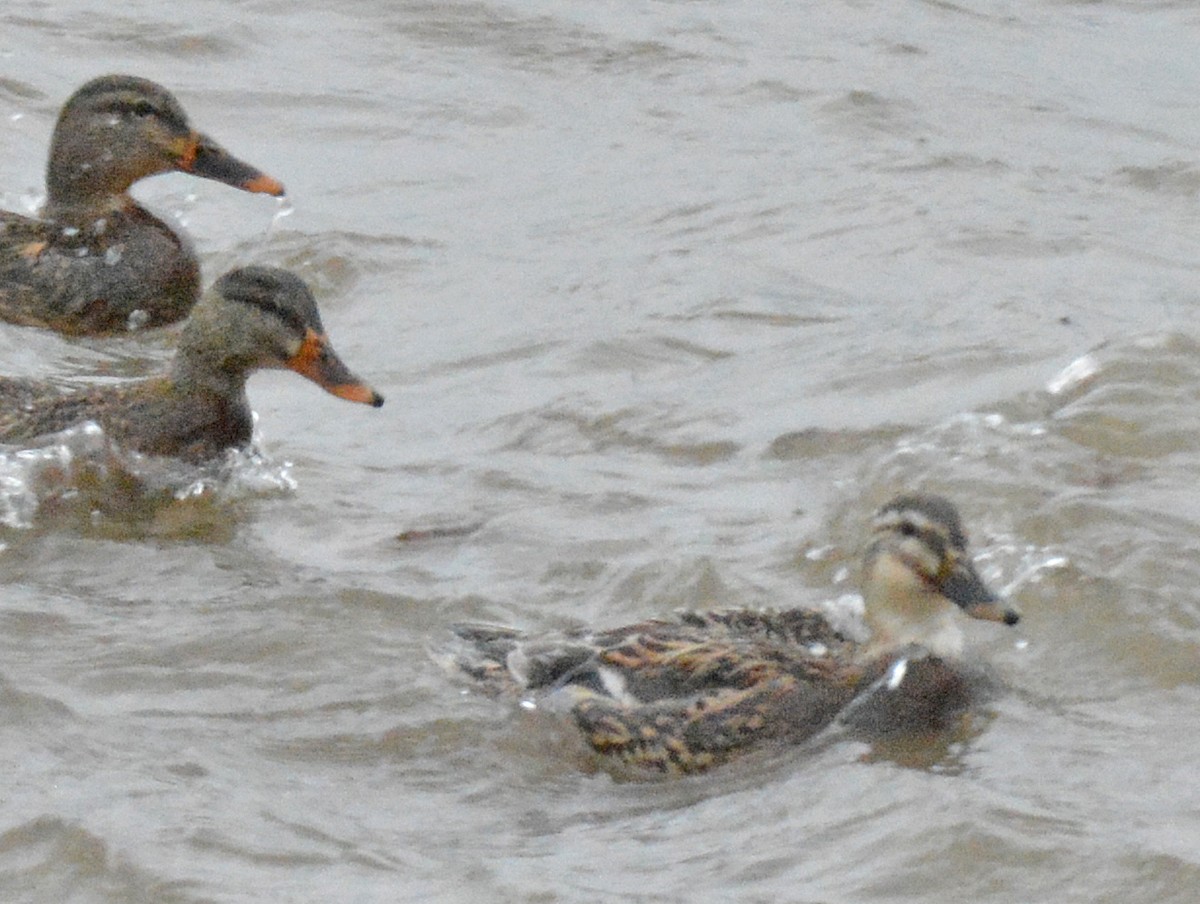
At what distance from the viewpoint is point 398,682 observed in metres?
7.81

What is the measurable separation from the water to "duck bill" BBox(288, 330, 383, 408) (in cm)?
34

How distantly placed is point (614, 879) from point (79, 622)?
241 cm

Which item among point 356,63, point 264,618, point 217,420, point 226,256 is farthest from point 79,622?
point 356,63

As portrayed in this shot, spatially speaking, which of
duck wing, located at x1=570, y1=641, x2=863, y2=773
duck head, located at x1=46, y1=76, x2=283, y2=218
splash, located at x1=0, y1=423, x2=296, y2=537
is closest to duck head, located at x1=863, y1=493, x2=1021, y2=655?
duck wing, located at x1=570, y1=641, x2=863, y2=773

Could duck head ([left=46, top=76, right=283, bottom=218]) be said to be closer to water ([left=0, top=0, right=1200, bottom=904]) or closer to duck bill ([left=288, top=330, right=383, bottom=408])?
water ([left=0, top=0, right=1200, bottom=904])

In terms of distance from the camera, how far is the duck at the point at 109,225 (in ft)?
38.3

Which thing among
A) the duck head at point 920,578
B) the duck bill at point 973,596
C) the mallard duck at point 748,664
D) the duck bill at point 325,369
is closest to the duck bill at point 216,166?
the duck bill at point 325,369

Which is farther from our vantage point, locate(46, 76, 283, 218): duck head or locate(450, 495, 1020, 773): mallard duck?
locate(46, 76, 283, 218): duck head

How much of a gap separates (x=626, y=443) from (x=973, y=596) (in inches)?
96.6

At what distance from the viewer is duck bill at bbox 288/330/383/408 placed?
9.66m

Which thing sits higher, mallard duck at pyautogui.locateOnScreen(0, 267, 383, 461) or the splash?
mallard duck at pyautogui.locateOnScreen(0, 267, 383, 461)

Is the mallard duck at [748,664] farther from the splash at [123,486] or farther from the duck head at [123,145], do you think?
the duck head at [123,145]

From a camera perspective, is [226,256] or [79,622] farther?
[226,256]

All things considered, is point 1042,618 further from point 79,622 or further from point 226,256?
point 226,256
